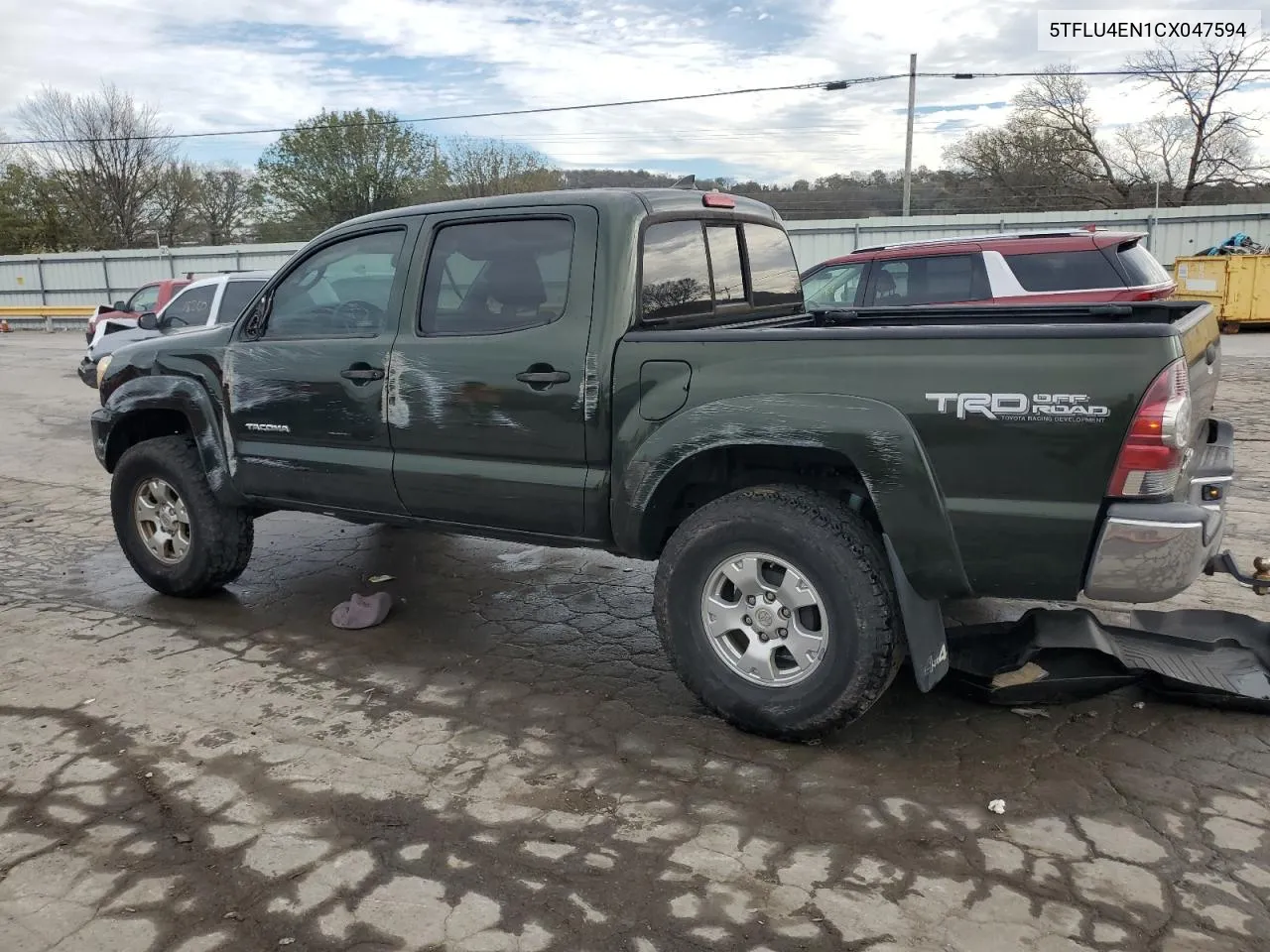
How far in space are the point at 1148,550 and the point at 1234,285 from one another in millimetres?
21154

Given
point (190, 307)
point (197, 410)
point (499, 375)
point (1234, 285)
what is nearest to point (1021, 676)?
point (499, 375)

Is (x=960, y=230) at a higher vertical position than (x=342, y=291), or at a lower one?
higher

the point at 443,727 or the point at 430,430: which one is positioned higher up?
the point at 430,430

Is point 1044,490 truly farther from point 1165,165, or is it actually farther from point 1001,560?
point 1165,165

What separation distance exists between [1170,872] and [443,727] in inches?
97.6

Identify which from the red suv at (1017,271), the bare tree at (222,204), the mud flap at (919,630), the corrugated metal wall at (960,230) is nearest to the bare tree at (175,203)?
the bare tree at (222,204)

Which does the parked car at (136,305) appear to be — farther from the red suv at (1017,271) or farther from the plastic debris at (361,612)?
the plastic debris at (361,612)

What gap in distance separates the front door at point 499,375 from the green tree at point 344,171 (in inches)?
1630

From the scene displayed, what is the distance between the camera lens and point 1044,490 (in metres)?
3.00

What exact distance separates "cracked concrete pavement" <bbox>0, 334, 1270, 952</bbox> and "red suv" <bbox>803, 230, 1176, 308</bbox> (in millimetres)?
3825

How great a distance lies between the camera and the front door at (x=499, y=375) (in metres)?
3.84

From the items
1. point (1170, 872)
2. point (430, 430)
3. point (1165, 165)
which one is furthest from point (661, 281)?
point (1165, 165)

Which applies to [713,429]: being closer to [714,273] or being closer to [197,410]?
[714,273]

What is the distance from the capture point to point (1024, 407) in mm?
2967
